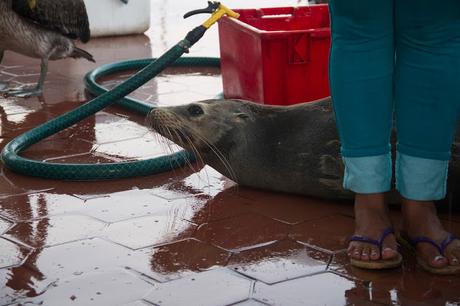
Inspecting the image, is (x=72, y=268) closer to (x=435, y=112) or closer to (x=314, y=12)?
(x=435, y=112)

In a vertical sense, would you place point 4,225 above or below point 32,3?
below

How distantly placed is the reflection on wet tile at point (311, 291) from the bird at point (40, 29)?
3.41m

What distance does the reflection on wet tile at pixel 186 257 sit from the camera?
290cm

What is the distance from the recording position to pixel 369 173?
2.85 meters

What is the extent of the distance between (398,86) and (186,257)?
936mm

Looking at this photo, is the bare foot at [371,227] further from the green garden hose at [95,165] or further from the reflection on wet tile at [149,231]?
the green garden hose at [95,165]

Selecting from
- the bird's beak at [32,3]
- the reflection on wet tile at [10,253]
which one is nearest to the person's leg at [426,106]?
the reflection on wet tile at [10,253]

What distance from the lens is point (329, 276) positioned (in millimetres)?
2814

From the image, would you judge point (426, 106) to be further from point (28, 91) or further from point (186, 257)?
point (28, 91)

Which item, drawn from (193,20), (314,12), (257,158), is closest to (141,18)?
(193,20)

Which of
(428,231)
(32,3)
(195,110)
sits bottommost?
(428,231)

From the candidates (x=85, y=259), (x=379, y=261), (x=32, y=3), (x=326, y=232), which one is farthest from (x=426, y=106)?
(x=32, y=3)

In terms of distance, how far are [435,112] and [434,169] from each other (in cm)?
19

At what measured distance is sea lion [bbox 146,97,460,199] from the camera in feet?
11.5
